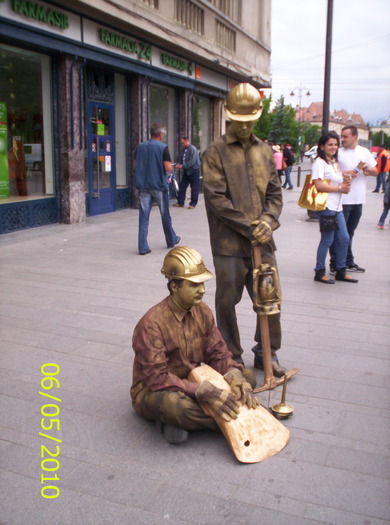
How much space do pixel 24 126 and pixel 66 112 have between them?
32.2 inches

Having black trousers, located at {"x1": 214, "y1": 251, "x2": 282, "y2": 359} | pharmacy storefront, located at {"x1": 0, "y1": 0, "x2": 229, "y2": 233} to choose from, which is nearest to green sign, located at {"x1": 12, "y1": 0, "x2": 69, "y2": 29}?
pharmacy storefront, located at {"x1": 0, "y1": 0, "x2": 229, "y2": 233}

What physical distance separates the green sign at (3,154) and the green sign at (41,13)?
1.55 metres

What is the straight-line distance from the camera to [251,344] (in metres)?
4.96

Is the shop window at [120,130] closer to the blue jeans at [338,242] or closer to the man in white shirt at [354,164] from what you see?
the man in white shirt at [354,164]

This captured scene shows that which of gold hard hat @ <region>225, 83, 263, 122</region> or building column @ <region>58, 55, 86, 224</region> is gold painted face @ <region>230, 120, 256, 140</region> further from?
building column @ <region>58, 55, 86, 224</region>

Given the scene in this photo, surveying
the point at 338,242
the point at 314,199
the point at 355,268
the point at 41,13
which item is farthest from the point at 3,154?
the point at 355,268

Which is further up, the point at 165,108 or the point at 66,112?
the point at 165,108

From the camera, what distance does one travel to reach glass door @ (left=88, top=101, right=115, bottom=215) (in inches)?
488

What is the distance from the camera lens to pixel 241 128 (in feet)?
12.3

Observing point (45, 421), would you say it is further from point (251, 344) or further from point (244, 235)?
point (251, 344)

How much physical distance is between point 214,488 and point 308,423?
91 centimetres

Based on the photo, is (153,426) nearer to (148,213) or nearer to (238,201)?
(238,201)

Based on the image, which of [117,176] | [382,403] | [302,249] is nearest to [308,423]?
[382,403]

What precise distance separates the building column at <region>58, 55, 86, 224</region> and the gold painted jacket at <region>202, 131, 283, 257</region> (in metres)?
7.59
